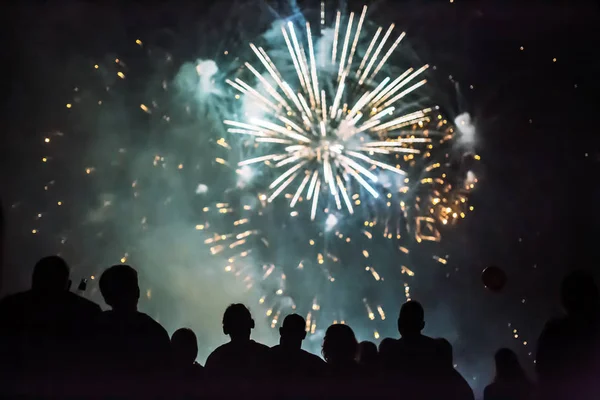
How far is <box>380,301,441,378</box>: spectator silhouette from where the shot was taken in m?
2.28

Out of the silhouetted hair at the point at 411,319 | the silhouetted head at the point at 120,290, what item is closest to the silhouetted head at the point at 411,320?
the silhouetted hair at the point at 411,319

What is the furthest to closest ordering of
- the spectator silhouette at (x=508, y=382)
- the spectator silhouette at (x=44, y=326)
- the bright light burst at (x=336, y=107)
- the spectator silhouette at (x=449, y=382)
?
1. the bright light burst at (x=336, y=107)
2. the spectator silhouette at (x=508, y=382)
3. the spectator silhouette at (x=449, y=382)
4. the spectator silhouette at (x=44, y=326)

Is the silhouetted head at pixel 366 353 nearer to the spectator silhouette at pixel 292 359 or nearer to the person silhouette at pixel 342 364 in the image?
the person silhouette at pixel 342 364

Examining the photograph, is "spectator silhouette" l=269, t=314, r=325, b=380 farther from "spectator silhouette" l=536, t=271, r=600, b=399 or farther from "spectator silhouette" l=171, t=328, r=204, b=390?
"spectator silhouette" l=536, t=271, r=600, b=399

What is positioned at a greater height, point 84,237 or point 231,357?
point 84,237

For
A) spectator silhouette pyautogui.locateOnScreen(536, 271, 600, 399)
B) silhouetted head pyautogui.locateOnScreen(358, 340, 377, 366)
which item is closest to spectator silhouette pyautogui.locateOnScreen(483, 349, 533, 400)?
spectator silhouette pyautogui.locateOnScreen(536, 271, 600, 399)

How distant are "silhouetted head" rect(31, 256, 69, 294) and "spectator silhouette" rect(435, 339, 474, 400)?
158 cm

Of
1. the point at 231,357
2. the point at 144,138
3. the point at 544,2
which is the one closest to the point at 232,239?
the point at 144,138

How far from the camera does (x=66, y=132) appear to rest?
8844 mm

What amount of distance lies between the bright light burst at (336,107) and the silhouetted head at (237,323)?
5.40m

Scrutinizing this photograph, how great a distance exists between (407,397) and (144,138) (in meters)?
8.18

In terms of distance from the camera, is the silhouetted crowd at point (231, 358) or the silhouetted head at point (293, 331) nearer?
the silhouetted crowd at point (231, 358)

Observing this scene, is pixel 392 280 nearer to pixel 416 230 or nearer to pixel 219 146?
pixel 416 230

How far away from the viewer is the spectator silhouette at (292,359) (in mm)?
2283
